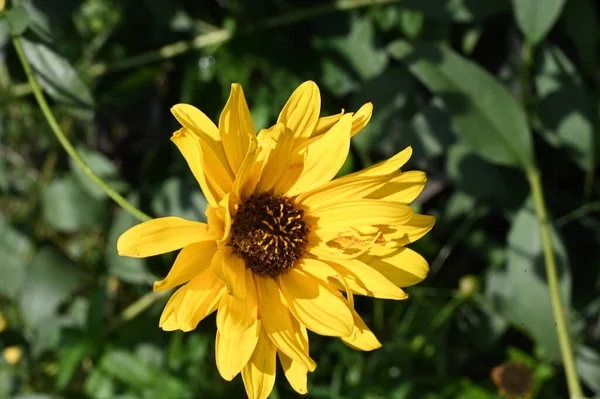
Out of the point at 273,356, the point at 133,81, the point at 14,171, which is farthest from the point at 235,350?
the point at 14,171

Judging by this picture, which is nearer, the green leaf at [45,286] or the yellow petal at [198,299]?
the yellow petal at [198,299]

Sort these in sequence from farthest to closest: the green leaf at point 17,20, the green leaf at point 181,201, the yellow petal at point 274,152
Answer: the green leaf at point 181,201 → the green leaf at point 17,20 → the yellow petal at point 274,152

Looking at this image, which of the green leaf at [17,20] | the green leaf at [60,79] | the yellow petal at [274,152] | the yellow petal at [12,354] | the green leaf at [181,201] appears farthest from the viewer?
the yellow petal at [12,354]

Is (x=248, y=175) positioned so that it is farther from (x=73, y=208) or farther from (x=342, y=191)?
(x=73, y=208)

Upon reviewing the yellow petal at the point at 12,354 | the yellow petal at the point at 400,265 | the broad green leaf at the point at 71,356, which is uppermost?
the yellow petal at the point at 400,265

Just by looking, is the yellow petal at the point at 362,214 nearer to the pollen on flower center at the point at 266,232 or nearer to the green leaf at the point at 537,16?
the pollen on flower center at the point at 266,232

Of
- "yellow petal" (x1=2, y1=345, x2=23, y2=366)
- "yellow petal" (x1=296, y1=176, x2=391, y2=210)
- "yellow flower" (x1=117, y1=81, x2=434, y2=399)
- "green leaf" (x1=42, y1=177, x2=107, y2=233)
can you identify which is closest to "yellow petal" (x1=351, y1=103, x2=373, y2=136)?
"yellow flower" (x1=117, y1=81, x2=434, y2=399)

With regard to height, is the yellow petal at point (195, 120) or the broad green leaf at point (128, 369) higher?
the yellow petal at point (195, 120)

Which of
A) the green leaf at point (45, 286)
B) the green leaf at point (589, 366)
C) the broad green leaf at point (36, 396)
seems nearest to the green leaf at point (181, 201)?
the green leaf at point (45, 286)
